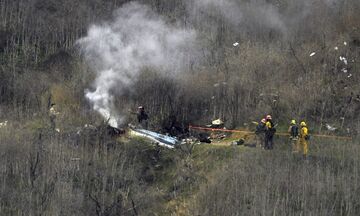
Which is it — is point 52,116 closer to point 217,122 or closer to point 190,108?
point 190,108

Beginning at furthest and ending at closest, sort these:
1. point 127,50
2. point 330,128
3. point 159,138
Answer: point 127,50 → point 159,138 → point 330,128

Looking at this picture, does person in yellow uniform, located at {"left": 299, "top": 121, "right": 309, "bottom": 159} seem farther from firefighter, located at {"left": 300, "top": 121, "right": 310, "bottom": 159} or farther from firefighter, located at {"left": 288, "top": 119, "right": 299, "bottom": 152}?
firefighter, located at {"left": 288, "top": 119, "right": 299, "bottom": 152}

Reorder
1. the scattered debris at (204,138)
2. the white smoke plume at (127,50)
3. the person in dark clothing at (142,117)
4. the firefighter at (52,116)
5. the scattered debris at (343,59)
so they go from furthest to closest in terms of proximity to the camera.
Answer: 1. the white smoke plume at (127,50)
2. the scattered debris at (343,59)
3. the person in dark clothing at (142,117)
4. the firefighter at (52,116)
5. the scattered debris at (204,138)

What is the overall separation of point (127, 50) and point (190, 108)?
190 inches

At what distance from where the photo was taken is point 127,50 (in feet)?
93.1

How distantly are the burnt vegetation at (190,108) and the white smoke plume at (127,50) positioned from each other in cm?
56

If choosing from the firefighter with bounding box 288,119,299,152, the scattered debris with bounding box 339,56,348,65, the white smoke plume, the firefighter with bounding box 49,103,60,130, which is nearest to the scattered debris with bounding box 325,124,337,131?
the firefighter with bounding box 288,119,299,152

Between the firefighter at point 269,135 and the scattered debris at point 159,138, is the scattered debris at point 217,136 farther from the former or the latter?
the firefighter at point 269,135

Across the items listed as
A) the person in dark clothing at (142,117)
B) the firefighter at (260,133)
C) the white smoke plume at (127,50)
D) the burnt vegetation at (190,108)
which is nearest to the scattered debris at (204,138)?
the burnt vegetation at (190,108)

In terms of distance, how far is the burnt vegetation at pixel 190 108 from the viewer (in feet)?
62.1

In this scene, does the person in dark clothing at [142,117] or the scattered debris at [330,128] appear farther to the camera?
the person in dark clothing at [142,117]

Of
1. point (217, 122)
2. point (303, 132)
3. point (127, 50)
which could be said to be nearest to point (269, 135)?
point (303, 132)

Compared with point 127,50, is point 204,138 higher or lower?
lower

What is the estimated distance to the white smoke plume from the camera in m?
26.3
